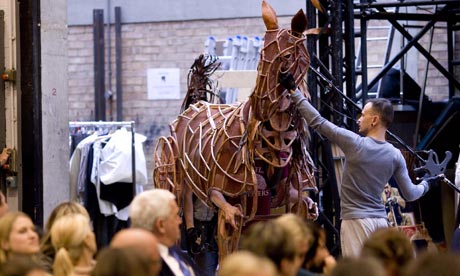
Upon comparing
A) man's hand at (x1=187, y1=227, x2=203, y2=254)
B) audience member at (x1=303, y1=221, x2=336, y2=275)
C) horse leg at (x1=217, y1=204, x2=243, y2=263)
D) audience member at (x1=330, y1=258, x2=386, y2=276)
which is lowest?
man's hand at (x1=187, y1=227, x2=203, y2=254)

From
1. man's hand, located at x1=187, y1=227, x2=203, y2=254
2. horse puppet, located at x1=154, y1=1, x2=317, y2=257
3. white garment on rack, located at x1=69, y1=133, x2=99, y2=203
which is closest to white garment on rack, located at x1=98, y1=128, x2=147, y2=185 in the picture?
white garment on rack, located at x1=69, y1=133, x2=99, y2=203

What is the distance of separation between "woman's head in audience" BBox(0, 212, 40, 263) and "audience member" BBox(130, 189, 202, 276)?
52 cm

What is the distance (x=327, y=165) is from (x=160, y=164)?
5.55 ft

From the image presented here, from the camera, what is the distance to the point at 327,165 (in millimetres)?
10781

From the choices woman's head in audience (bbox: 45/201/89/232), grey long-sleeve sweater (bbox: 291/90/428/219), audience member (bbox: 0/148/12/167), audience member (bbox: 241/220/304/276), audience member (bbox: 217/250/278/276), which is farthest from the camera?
audience member (bbox: 0/148/12/167)

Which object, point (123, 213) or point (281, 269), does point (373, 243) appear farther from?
point (123, 213)

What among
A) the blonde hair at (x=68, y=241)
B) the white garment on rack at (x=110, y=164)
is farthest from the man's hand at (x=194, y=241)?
the blonde hair at (x=68, y=241)

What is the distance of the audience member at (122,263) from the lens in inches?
182

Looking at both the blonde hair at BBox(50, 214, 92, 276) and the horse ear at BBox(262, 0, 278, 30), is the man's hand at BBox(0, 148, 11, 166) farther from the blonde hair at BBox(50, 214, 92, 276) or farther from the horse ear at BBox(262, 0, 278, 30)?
the blonde hair at BBox(50, 214, 92, 276)

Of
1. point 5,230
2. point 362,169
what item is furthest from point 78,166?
point 5,230

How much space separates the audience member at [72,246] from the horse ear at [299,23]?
271 cm

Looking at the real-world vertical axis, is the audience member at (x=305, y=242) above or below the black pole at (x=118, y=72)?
below

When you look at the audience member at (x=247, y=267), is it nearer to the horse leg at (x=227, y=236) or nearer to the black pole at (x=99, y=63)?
the horse leg at (x=227, y=236)

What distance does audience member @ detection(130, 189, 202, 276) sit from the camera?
6098mm
